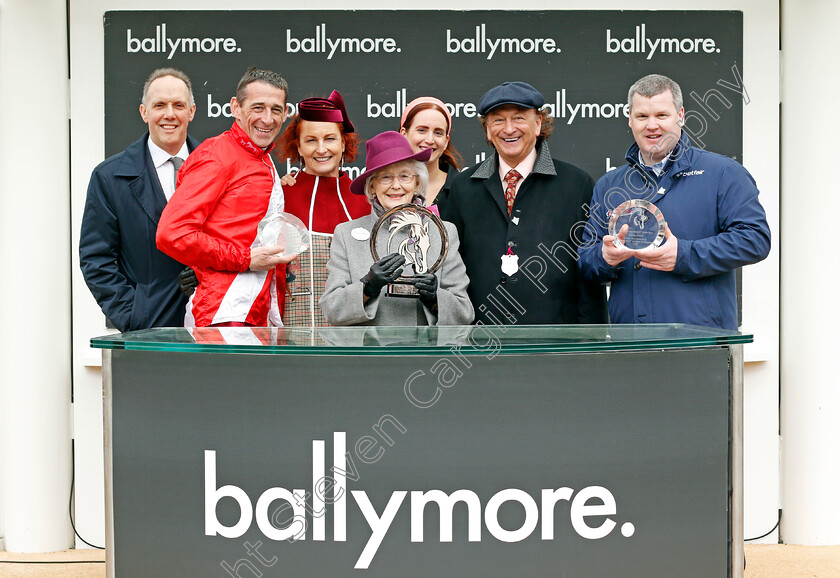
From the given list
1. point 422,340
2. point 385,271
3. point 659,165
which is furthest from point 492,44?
A: point 422,340

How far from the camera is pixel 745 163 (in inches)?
180

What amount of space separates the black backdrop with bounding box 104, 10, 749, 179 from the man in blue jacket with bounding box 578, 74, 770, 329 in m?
1.02

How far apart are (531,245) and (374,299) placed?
815 mm

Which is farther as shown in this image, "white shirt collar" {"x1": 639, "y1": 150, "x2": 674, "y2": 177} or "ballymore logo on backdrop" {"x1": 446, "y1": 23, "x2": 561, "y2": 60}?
"ballymore logo on backdrop" {"x1": 446, "y1": 23, "x2": 561, "y2": 60}

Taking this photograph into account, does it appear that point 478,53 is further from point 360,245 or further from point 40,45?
point 40,45

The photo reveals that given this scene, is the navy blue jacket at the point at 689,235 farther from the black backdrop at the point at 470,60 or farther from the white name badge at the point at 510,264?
the black backdrop at the point at 470,60

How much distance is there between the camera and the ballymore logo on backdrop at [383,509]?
2248 mm

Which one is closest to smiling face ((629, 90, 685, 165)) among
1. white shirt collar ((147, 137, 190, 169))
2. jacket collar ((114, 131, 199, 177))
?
white shirt collar ((147, 137, 190, 169))

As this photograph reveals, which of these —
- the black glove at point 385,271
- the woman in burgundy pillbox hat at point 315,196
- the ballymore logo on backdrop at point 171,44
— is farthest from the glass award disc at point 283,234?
the ballymore logo on backdrop at point 171,44

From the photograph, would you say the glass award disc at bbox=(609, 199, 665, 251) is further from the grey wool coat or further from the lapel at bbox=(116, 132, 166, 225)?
the lapel at bbox=(116, 132, 166, 225)

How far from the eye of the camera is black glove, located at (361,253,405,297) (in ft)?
9.78

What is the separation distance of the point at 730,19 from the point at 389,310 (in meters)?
2.61

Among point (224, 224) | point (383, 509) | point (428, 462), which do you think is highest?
point (224, 224)

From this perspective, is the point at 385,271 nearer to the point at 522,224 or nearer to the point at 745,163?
the point at 522,224
